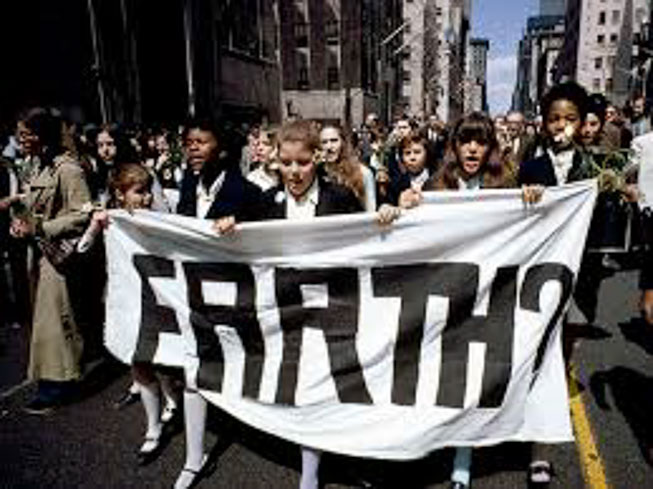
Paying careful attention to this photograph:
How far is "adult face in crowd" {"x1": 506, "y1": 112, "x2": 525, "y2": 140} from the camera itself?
10.8 meters

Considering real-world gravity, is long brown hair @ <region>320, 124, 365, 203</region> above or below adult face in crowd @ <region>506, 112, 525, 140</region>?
below

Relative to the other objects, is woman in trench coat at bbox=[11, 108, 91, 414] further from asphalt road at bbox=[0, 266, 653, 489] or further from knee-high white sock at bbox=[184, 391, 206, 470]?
knee-high white sock at bbox=[184, 391, 206, 470]

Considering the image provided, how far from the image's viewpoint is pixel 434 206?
3.23 metres

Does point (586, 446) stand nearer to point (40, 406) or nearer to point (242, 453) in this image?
point (242, 453)

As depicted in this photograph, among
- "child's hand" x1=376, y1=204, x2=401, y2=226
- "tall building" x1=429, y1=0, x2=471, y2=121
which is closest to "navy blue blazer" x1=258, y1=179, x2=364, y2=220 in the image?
"child's hand" x1=376, y1=204, x2=401, y2=226

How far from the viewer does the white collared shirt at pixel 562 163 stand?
3.65m

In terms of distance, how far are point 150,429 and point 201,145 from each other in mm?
1695

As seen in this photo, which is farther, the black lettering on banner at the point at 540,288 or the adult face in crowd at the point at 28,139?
the adult face in crowd at the point at 28,139

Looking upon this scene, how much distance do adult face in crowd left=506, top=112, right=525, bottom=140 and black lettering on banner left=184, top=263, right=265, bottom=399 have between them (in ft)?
26.9

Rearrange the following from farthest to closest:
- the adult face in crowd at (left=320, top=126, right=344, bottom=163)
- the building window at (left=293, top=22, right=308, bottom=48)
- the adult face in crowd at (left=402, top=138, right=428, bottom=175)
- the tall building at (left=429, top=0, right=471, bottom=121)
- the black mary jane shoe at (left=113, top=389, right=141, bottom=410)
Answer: the tall building at (left=429, top=0, right=471, bottom=121), the building window at (left=293, top=22, right=308, bottom=48), the adult face in crowd at (left=402, top=138, right=428, bottom=175), the adult face in crowd at (left=320, top=126, right=344, bottom=163), the black mary jane shoe at (left=113, top=389, right=141, bottom=410)

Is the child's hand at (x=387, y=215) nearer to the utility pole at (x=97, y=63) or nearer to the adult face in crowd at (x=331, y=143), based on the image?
the adult face in crowd at (x=331, y=143)

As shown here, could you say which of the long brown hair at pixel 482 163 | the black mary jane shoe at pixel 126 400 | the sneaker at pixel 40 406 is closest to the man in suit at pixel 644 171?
the long brown hair at pixel 482 163

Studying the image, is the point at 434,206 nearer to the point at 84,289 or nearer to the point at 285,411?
the point at 285,411

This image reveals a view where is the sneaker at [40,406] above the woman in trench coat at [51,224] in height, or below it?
below
